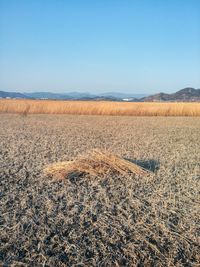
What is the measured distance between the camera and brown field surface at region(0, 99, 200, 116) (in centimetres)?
2769

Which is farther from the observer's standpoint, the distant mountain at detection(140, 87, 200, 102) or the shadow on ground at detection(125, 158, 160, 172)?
the distant mountain at detection(140, 87, 200, 102)

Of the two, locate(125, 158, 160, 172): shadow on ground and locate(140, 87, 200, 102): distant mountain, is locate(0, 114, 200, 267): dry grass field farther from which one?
locate(140, 87, 200, 102): distant mountain

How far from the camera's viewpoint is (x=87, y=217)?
4254 millimetres

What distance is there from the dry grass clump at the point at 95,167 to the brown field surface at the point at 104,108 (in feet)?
68.5

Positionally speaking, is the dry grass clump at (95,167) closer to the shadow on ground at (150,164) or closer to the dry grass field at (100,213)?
the dry grass field at (100,213)

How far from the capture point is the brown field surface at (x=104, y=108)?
2769 centimetres

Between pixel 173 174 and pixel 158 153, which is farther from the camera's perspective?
pixel 158 153

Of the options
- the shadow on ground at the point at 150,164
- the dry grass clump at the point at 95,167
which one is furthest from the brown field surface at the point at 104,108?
the dry grass clump at the point at 95,167

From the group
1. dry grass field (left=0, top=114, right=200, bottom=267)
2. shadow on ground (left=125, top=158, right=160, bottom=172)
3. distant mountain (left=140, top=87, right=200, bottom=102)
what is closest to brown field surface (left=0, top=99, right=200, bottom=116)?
dry grass field (left=0, top=114, right=200, bottom=267)

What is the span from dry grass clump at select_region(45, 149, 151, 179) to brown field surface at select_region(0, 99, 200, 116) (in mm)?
20882

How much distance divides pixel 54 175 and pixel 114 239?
9.28 feet

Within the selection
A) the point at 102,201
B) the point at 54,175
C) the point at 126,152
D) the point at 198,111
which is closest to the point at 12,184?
the point at 54,175

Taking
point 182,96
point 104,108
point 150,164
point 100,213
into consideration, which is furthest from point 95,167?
point 182,96

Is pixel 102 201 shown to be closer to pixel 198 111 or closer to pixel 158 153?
pixel 158 153
